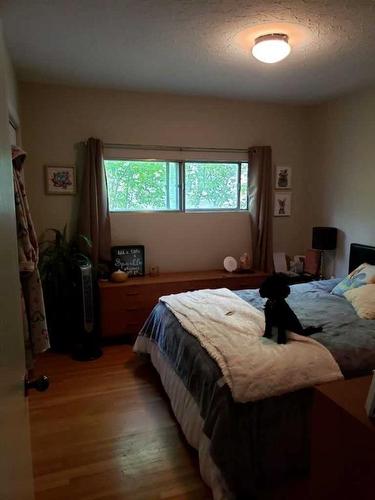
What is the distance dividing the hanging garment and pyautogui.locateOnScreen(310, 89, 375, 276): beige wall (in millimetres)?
3218

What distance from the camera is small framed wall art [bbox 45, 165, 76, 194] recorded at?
12.0 feet

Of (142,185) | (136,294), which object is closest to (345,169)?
(142,185)

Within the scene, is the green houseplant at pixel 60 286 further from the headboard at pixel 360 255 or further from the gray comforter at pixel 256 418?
the headboard at pixel 360 255

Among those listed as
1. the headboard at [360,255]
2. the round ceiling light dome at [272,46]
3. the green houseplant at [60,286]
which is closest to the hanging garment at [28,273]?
the green houseplant at [60,286]

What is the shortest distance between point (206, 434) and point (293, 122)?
3.85m

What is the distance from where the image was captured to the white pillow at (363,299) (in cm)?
270

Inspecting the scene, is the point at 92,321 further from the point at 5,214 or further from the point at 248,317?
the point at 5,214

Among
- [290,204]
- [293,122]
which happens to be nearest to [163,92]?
[293,122]

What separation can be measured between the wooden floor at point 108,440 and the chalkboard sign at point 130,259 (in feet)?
3.71

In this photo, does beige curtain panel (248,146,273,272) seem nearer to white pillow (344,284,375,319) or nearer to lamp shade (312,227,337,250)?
lamp shade (312,227,337,250)

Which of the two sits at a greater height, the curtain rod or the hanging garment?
the curtain rod

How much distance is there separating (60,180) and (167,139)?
1.24 metres

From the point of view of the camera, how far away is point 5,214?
0.98 m

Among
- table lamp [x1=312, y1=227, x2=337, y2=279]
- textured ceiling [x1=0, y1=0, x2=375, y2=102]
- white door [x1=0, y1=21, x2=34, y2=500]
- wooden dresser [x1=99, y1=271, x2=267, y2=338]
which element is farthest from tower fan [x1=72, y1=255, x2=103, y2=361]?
table lamp [x1=312, y1=227, x2=337, y2=279]
